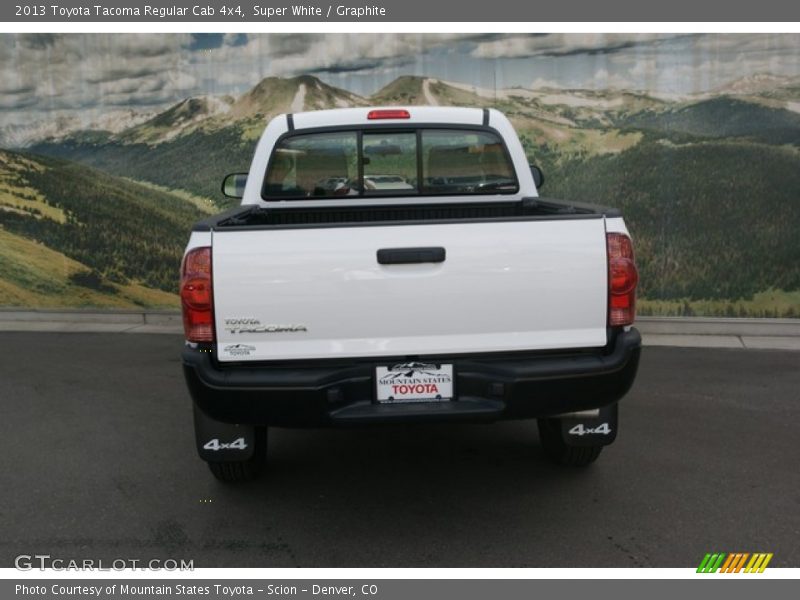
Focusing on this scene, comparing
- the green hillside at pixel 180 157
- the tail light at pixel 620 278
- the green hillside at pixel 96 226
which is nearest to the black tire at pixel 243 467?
the tail light at pixel 620 278

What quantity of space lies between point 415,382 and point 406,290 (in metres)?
0.43

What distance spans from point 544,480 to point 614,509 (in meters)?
0.50

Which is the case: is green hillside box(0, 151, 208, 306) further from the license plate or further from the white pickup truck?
the license plate

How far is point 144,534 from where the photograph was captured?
3664 mm

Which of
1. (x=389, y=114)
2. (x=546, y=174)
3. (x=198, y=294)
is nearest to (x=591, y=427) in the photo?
(x=198, y=294)

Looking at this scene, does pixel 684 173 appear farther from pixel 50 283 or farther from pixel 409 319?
pixel 50 283

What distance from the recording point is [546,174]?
9070 mm

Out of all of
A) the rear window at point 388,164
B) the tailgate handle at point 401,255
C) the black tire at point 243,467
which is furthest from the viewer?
the rear window at point 388,164

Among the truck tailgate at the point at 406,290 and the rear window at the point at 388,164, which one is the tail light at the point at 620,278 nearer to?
the truck tailgate at the point at 406,290

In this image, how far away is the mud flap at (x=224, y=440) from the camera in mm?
3846

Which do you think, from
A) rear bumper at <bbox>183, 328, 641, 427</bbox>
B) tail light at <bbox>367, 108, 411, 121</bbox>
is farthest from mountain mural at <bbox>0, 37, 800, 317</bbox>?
rear bumper at <bbox>183, 328, 641, 427</bbox>

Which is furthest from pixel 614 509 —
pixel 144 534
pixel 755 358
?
pixel 755 358

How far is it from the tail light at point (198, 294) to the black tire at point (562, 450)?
6.56 ft

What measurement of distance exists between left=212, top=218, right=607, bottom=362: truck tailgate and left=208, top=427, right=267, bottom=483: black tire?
3.24ft
